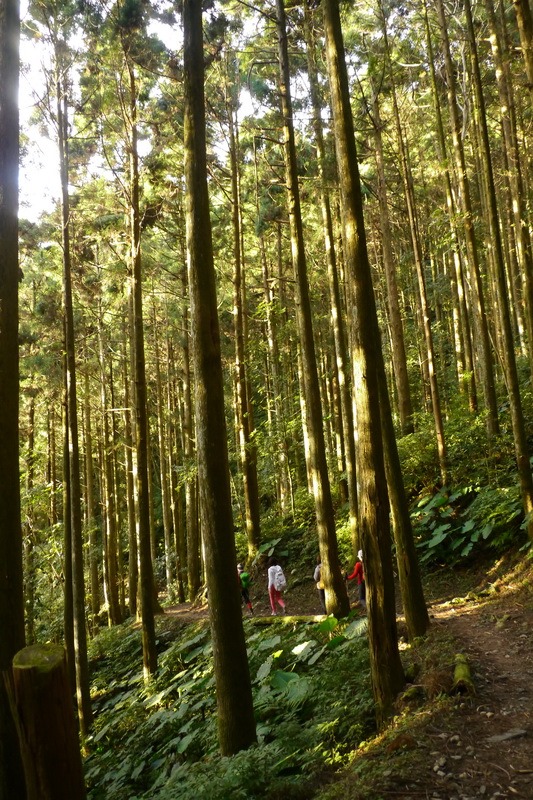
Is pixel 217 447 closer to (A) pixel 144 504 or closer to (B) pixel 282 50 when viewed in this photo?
(A) pixel 144 504

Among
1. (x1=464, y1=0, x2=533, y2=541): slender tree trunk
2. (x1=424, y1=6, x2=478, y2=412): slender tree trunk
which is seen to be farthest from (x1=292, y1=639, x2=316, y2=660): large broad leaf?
(x1=424, y1=6, x2=478, y2=412): slender tree trunk

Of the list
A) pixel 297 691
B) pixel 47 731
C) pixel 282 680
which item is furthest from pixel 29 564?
pixel 47 731

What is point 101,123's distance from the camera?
468 inches

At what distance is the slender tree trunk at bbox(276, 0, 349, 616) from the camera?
9758 mm

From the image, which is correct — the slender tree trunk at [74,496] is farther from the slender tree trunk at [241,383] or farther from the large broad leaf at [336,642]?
the slender tree trunk at [241,383]

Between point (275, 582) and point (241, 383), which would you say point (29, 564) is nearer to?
point (241, 383)

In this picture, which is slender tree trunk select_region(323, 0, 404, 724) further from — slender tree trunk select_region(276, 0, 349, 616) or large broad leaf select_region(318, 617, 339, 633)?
slender tree trunk select_region(276, 0, 349, 616)

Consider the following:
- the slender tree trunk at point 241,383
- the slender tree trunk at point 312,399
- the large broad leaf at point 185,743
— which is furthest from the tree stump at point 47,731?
the slender tree trunk at point 241,383

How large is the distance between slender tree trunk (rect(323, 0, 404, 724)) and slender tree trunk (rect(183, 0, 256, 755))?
1310 mm

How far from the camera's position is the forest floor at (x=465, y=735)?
3.66m

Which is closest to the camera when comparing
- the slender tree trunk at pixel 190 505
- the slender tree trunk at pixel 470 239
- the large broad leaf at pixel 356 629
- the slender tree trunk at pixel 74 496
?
the large broad leaf at pixel 356 629

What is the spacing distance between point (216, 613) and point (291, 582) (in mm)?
10802

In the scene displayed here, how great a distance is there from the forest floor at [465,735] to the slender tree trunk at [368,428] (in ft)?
1.54

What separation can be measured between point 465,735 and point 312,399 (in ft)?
21.1
